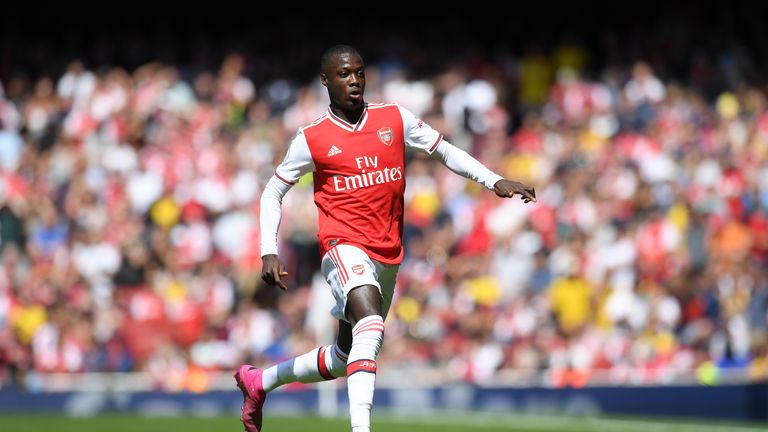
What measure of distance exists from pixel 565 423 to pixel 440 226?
476 cm

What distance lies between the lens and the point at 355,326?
9117 millimetres

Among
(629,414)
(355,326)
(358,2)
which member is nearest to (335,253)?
(355,326)

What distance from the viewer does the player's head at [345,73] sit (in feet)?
30.5

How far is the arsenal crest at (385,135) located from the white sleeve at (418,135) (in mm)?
149

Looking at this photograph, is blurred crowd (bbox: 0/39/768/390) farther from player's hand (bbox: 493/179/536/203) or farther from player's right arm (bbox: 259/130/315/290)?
player's right arm (bbox: 259/130/315/290)

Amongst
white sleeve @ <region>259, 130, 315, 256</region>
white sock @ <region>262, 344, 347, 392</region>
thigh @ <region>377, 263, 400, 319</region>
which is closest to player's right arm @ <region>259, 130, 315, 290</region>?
white sleeve @ <region>259, 130, 315, 256</region>

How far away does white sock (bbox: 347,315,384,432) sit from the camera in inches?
346

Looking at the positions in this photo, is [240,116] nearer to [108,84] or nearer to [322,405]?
[108,84]

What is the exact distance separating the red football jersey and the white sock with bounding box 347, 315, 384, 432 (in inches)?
22.9

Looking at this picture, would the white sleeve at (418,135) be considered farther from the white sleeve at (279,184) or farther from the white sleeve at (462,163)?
the white sleeve at (279,184)

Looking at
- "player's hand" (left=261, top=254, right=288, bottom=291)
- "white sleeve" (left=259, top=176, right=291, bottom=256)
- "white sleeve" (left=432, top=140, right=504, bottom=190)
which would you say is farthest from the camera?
"white sleeve" (left=432, top=140, right=504, bottom=190)

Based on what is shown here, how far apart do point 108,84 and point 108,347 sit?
5.30m

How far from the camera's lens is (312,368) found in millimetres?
9922

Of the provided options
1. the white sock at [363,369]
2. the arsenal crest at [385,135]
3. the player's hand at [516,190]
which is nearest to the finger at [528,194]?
the player's hand at [516,190]
